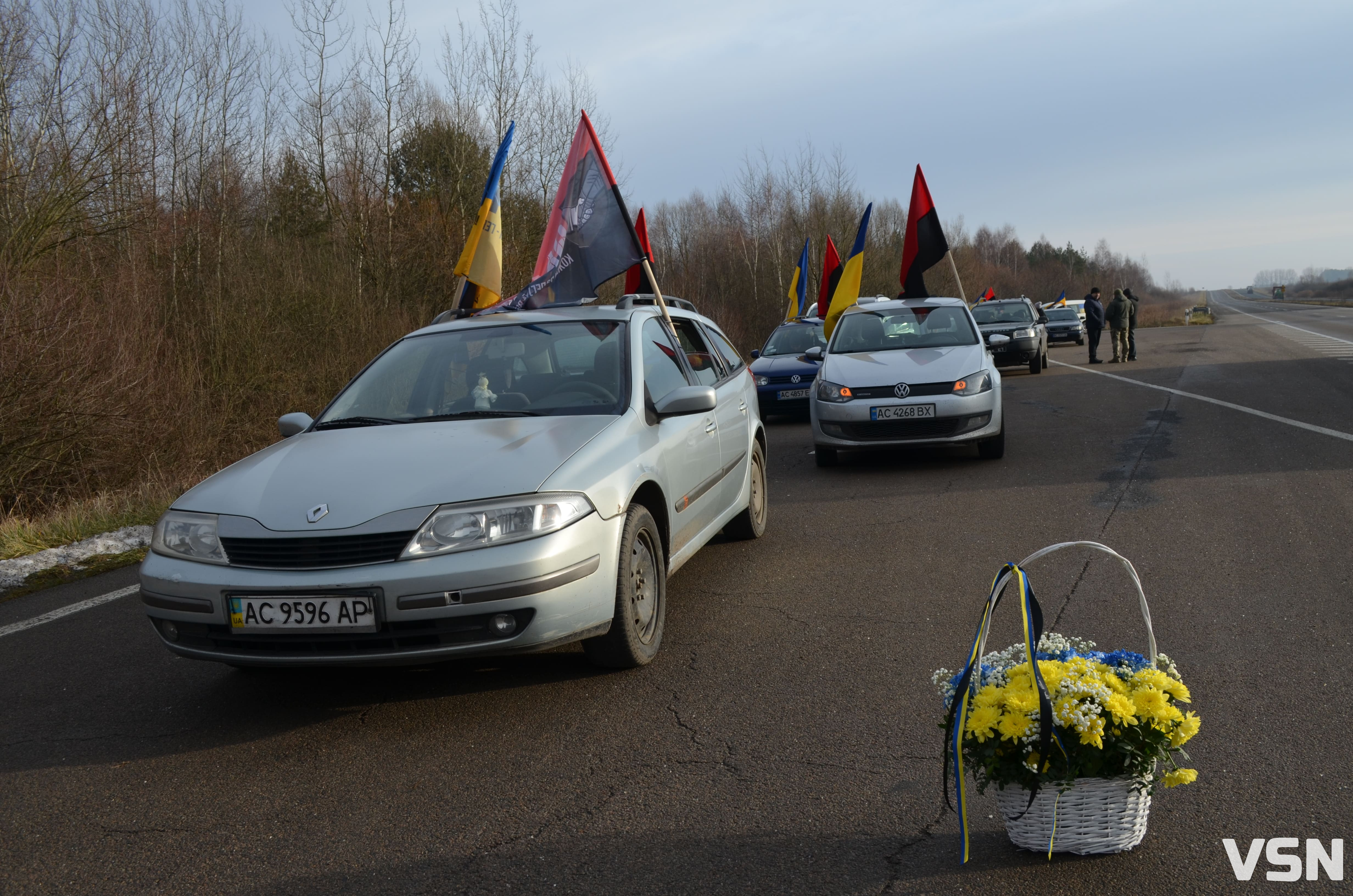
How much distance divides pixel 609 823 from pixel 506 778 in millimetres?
522

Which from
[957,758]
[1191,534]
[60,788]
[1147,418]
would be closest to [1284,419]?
[1147,418]

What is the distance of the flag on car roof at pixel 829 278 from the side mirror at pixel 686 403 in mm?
14451

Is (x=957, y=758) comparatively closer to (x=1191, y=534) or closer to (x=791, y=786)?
(x=791, y=786)

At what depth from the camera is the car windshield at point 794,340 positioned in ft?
57.7

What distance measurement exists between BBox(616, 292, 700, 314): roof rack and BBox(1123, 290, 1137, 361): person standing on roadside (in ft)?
61.3

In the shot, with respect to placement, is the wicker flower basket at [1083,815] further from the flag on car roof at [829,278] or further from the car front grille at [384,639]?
the flag on car roof at [829,278]

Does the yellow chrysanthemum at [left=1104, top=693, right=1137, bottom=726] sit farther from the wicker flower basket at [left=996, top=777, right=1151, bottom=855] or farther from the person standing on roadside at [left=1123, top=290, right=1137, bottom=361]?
the person standing on roadside at [left=1123, top=290, right=1137, bottom=361]

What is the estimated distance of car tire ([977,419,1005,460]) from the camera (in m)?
10.4

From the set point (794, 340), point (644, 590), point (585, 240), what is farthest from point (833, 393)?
point (794, 340)

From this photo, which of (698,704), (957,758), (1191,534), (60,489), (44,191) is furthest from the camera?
(44,191)

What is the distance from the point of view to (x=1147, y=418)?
43.3 ft

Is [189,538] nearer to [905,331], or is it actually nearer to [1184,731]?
[1184,731]

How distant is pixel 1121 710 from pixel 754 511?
4.75 m

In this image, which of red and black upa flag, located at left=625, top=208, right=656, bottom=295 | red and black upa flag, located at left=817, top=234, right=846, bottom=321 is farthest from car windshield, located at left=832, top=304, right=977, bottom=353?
red and black upa flag, located at left=817, top=234, right=846, bottom=321
